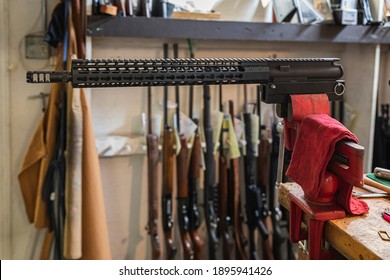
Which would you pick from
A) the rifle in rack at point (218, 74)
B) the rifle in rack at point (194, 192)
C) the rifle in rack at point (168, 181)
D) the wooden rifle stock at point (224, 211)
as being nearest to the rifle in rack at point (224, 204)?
the wooden rifle stock at point (224, 211)

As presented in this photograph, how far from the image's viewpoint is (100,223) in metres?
1.66

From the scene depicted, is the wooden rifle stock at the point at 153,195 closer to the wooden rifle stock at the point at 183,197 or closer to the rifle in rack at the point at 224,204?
the wooden rifle stock at the point at 183,197

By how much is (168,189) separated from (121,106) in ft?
1.41

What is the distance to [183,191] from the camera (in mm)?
1893

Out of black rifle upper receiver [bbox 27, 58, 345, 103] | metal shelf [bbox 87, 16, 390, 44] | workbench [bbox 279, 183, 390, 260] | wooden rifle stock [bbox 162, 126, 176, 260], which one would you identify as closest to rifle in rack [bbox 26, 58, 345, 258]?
black rifle upper receiver [bbox 27, 58, 345, 103]

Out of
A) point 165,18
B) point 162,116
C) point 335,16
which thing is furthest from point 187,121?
point 335,16

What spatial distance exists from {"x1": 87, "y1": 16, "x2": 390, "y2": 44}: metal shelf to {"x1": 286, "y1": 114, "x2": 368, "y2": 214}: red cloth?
2.96 feet

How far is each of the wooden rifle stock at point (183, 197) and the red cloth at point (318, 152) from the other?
96cm

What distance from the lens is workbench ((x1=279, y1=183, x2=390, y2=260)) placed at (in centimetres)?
75

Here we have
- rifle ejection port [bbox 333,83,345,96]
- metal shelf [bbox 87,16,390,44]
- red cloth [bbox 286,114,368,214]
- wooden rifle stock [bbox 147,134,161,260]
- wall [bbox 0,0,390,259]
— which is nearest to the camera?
red cloth [bbox 286,114,368,214]

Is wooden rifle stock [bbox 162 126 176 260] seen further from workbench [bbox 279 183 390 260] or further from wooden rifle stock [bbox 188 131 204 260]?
workbench [bbox 279 183 390 260]

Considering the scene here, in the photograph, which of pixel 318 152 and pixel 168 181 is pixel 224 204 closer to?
pixel 168 181

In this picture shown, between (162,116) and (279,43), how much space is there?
68 cm

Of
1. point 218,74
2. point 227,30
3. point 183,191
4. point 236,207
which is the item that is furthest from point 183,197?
point 218,74
